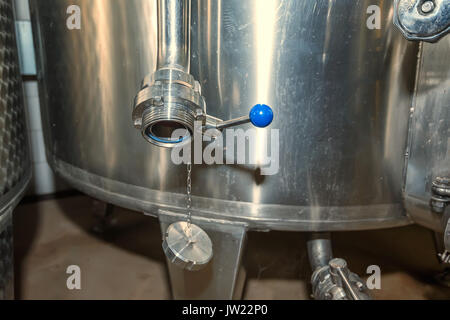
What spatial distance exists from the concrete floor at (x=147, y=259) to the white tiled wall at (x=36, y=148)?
138mm

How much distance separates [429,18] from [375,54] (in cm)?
11

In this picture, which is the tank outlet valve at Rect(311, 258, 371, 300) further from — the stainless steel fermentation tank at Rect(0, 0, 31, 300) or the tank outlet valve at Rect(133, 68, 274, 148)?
the stainless steel fermentation tank at Rect(0, 0, 31, 300)

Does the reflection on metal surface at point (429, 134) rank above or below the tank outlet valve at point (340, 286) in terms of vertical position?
above

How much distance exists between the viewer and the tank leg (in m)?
0.58

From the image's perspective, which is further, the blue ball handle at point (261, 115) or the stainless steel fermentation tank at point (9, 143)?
the stainless steel fermentation tank at point (9, 143)

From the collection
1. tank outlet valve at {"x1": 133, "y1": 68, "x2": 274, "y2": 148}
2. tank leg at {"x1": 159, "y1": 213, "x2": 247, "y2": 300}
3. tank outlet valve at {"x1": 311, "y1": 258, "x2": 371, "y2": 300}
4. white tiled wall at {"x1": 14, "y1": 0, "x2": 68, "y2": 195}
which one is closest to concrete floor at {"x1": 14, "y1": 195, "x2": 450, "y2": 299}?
white tiled wall at {"x1": 14, "y1": 0, "x2": 68, "y2": 195}

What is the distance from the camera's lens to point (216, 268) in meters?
0.63

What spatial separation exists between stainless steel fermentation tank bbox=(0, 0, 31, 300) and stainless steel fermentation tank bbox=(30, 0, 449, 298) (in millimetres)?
91

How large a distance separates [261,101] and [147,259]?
846 millimetres

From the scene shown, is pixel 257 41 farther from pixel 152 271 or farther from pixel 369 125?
pixel 152 271

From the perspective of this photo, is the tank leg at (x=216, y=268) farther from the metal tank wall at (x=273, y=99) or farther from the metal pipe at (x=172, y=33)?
the metal pipe at (x=172, y=33)

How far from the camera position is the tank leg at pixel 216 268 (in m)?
0.58

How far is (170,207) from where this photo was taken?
1.95 feet

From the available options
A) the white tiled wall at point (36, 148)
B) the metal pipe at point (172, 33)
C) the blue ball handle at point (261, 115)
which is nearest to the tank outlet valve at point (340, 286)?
the blue ball handle at point (261, 115)
